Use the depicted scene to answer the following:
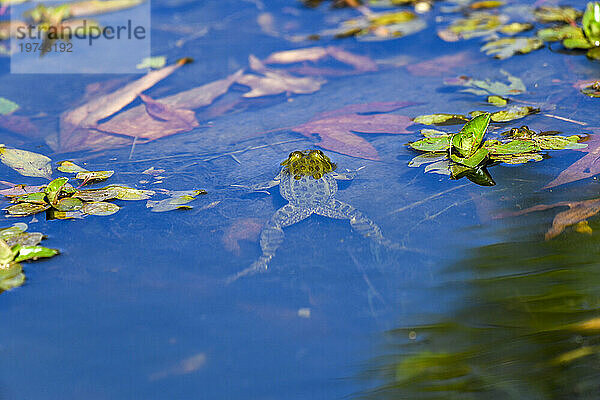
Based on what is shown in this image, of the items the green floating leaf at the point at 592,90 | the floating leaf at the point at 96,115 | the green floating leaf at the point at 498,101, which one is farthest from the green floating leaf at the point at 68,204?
the green floating leaf at the point at 592,90

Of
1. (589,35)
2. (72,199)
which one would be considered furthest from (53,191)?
(589,35)

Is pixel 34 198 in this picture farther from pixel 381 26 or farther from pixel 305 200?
pixel 381 26

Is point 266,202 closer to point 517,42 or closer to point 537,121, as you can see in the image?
point 537,121

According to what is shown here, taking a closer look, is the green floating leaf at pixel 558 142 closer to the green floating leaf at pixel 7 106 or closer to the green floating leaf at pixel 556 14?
the green floating leaf at pixel 556 14

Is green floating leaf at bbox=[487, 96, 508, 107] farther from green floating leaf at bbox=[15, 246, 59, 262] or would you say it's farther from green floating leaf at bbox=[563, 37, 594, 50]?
green floating leaf at bbox=[15, 246, 59, 262]

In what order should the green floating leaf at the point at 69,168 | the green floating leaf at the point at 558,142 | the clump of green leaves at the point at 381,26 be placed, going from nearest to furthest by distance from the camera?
the green floating leaf at the point at 558,142, the green floating leaf at the point at 69,168, the clump of green leaves at the point at 381,26

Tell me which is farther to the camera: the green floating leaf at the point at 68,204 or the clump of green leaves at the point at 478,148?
the clump of green leaves at the point at 478,148

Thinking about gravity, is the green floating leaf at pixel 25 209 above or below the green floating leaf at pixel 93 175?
below

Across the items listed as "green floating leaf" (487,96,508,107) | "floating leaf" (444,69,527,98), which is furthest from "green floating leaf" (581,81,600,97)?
"green floating leaf" (487,96,508,107)
